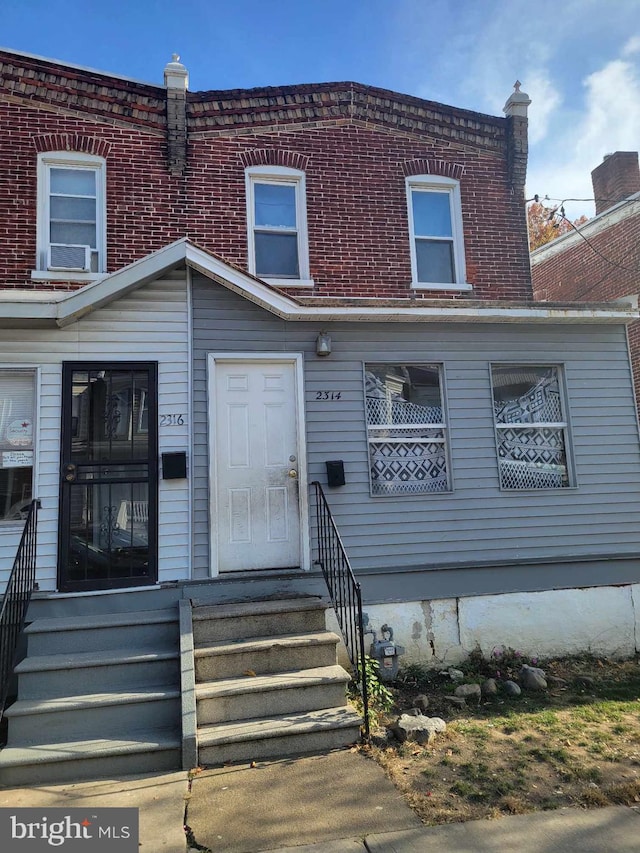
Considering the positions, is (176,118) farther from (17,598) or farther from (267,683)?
(267,683)

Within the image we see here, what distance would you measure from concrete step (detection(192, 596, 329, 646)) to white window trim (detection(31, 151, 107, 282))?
4.28 m

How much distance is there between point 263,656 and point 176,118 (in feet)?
21.7

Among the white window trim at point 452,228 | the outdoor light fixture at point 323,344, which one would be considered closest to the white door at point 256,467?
the outdoor light fixture at point 323,344

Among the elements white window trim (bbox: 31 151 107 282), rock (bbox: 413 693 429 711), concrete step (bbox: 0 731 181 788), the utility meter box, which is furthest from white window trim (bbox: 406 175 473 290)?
concrete step (bbox: 0 731 181 788)

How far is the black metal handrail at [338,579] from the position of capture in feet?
17.7

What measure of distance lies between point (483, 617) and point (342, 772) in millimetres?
2788

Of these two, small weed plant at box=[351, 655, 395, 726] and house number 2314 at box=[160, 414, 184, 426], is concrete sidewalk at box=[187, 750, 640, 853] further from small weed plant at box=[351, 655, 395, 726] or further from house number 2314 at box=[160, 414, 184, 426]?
house number 2314 at box=[160, 414, 184, 426]

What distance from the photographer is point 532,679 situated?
18.6 ft

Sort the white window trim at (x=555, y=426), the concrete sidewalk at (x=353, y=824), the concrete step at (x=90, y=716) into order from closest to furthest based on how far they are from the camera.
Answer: the concrete sidewalk at (x=353, y=824) < the concrete step at (x=90, y=716) < the white window trim at (x=555, y=426)

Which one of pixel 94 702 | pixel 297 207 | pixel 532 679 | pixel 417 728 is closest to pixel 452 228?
pixel 297 207

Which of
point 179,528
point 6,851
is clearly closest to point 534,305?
point 179,528

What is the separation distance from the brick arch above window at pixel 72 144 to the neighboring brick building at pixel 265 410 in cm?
3

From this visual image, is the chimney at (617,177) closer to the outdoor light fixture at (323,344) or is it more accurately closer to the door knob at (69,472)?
the outdoor light fixture at (323,344)

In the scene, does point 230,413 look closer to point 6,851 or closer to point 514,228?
point 6,851
